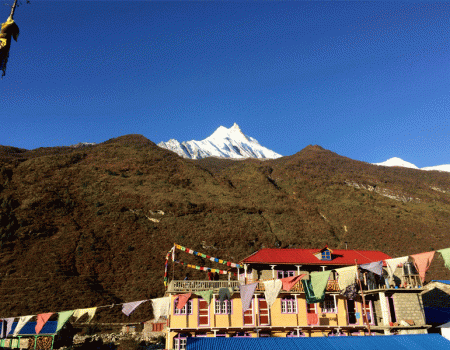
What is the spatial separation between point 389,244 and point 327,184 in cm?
3119

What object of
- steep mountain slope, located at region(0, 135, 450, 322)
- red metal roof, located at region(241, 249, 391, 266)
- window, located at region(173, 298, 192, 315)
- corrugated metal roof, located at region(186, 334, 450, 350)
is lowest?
corrugated metal roof, located at region(186, 334, 450, 350)

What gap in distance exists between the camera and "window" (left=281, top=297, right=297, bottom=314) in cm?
2742

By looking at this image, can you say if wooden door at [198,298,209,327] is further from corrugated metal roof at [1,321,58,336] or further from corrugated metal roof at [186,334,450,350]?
corrugated metal roof at [1,321,58,336]

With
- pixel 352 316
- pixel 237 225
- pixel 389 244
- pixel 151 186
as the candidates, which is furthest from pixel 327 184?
pixel 352 316

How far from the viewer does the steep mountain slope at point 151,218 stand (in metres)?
46.4

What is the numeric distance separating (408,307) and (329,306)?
20.3ft

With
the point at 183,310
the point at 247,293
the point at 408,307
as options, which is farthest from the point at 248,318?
the point at 408,307

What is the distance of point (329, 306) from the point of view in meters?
28.0

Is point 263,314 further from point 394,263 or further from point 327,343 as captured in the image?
point 394,263

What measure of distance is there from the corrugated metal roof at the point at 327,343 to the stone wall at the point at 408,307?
6.01 m

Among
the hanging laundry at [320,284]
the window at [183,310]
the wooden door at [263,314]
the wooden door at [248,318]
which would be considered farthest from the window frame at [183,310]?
the hanging laundry at [320,284]

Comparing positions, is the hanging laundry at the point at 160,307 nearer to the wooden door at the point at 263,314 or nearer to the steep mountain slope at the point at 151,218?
the wooden door at the point at 263,314

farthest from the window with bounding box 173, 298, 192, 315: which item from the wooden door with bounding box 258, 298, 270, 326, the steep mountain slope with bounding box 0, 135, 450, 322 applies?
the steep mountain slope with bounding box 0, 135, 450, 322

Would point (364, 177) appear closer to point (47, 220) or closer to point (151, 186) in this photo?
point (151, 186)
